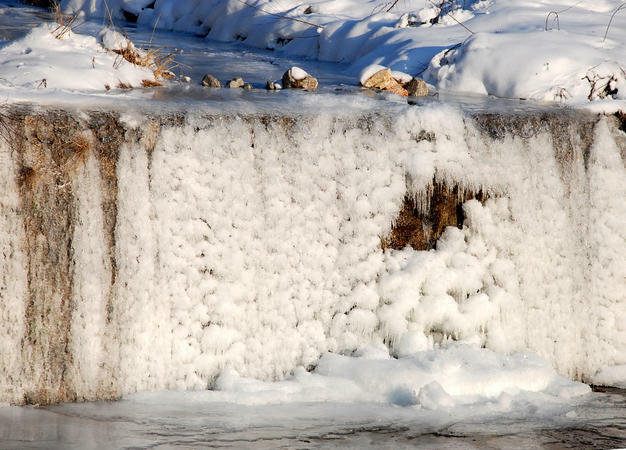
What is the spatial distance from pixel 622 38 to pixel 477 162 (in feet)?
9.36

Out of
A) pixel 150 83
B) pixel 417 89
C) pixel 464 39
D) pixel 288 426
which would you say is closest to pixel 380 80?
pixel 417 89

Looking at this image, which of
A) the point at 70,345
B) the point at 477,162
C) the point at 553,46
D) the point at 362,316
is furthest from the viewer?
the point at 553,46

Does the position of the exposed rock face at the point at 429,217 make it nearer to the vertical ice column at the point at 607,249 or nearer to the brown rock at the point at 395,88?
the vertical ice column at the point at 607,249

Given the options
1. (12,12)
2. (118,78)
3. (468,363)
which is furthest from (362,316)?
(12,12)

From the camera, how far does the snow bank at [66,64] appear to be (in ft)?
14.9

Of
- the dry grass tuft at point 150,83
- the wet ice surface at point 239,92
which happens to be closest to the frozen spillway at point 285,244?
the wet ice surface at point 239,92

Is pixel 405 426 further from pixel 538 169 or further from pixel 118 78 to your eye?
pixel 118 78

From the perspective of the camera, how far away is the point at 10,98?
375cm

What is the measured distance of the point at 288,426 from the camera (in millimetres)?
3264

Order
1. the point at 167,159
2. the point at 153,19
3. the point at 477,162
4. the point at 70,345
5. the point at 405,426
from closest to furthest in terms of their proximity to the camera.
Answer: the point at 405,426 < the point at 70,345 < the point at 167,159 < the point at 477,162 < the point at 153,19

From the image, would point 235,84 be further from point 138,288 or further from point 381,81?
point 138,288

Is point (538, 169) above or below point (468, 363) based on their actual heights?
above

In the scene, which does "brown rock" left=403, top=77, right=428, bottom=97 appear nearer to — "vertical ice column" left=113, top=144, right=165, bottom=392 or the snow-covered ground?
the snow-covered ground

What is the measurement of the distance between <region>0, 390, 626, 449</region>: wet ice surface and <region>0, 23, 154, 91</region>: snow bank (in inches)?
71.8
